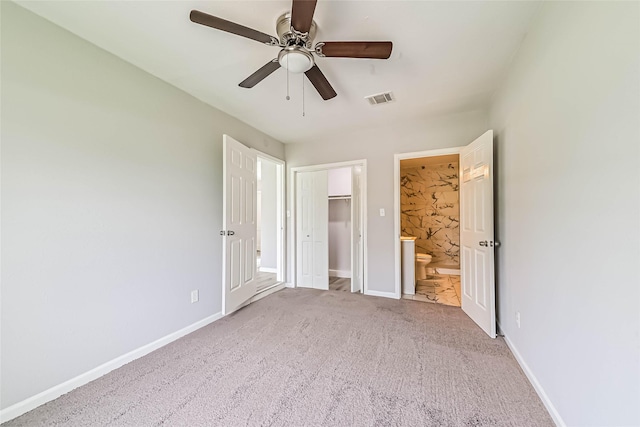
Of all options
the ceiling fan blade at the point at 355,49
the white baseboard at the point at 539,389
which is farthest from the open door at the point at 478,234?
the ceiling fan blade at the point at 355,49

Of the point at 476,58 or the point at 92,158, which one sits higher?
the point at 476,58

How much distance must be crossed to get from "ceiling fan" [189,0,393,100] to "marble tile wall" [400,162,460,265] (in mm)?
4522

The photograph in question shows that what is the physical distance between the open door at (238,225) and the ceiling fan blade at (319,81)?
132cm

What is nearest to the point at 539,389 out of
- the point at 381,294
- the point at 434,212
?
the point at 381,294

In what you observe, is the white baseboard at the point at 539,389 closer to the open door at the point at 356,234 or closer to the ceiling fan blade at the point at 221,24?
the open door at the point at 356,234

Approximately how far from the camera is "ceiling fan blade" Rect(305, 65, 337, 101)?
71.6 inches

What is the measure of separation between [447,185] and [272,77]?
464cm

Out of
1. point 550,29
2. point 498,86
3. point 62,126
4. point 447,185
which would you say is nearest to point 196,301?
point 62,126

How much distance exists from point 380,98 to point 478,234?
1821 millimetres

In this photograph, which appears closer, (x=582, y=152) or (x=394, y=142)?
(x=582, y=152)

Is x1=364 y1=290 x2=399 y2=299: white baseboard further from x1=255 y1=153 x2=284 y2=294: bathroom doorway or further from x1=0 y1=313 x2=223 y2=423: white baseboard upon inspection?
x1=0 y1=313 x2=223 y2=423: white baseboard

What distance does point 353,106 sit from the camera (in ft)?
9.73

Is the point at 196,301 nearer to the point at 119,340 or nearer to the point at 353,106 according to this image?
the point at 119,340

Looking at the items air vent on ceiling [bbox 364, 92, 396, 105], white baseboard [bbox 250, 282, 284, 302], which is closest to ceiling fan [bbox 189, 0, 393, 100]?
air vent on ceiling [bbox 364, 92, 396, 105]
